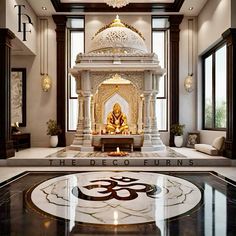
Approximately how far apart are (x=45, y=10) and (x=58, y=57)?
5.73 feet

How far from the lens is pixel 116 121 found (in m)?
9.46

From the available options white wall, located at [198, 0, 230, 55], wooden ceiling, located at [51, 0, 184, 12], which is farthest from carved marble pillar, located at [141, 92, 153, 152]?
wooden ceiling, located at [51, 0, 184, 12]

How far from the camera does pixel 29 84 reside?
10.5 meters

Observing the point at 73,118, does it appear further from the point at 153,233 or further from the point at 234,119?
the point at 153,233

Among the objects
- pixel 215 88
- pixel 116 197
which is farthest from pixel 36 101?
pixel 116 197

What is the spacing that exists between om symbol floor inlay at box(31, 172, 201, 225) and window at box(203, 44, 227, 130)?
4.33 m

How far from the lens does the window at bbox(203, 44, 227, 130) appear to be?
337 inches

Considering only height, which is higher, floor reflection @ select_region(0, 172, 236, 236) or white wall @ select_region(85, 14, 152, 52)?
white wall @ select_region(85, 14, 152, 52)

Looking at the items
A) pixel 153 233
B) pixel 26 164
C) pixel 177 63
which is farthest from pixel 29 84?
pixel 153 233

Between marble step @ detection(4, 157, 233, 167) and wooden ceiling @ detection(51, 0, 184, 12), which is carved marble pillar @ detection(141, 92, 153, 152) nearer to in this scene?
marble step @ detection(4, 157, 233, 167)

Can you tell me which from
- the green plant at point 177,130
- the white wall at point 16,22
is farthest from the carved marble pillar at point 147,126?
the white wall at point 16,22

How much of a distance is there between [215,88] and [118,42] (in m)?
3.65

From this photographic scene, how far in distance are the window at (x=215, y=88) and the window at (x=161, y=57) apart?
1.48m

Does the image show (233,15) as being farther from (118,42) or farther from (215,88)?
(118,42)
